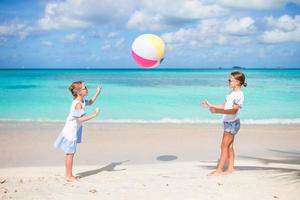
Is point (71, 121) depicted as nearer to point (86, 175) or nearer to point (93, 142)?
point (86, 175)

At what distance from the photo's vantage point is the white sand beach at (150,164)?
418cm

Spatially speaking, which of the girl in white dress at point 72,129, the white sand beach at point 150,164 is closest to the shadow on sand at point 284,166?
the white sand beach at point 150,164

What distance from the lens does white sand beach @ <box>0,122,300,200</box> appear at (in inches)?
165

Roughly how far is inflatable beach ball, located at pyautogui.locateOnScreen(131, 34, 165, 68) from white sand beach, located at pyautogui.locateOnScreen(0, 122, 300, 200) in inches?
66.4

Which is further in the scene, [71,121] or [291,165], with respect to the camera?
[291,165]

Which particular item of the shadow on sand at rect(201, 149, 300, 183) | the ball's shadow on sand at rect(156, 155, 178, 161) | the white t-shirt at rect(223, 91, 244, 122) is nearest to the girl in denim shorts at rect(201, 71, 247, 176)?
the white t-shirt at rect(223, 91, 244, 122)

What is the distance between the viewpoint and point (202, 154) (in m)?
6.59

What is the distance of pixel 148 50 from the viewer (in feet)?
20.1

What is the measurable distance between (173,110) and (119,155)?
8.14 meters

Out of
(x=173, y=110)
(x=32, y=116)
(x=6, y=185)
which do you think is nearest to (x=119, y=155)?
(x=6, y=185)

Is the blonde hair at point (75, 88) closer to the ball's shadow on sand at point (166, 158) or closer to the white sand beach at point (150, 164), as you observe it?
the white sand beach at point (150, 164)

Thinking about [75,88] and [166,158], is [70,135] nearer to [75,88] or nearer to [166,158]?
[75,88]

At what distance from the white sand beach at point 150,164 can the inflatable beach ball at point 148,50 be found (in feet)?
5.53

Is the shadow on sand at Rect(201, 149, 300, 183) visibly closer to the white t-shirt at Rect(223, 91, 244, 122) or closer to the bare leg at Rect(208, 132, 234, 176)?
the bare leg at Rect(208, 132, 234, 176)
